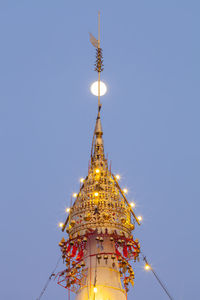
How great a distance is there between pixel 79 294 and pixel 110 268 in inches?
78.3

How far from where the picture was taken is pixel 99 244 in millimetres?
19875

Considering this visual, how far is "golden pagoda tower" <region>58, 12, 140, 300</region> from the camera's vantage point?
61.1 feet

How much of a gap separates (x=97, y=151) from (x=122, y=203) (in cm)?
458

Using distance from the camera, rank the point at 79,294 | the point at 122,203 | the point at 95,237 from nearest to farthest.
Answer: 1. the point at 79,294
2. the point at 95,237
3. the point at 122,203

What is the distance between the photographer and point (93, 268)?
19.0 metres

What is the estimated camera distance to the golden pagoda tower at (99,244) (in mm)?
18609

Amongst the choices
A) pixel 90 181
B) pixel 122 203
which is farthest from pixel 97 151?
pixel 122 203

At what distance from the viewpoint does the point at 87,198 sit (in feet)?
70.1

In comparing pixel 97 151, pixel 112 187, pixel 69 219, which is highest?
pixel 97 151

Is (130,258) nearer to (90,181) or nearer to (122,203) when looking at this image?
(122,203)

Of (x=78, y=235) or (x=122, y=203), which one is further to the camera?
(x=122, y=203)

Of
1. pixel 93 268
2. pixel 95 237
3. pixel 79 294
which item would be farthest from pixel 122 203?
pixel 79 294

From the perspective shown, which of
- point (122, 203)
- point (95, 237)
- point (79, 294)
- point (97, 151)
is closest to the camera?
point (79, 294)

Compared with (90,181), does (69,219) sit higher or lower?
lower
